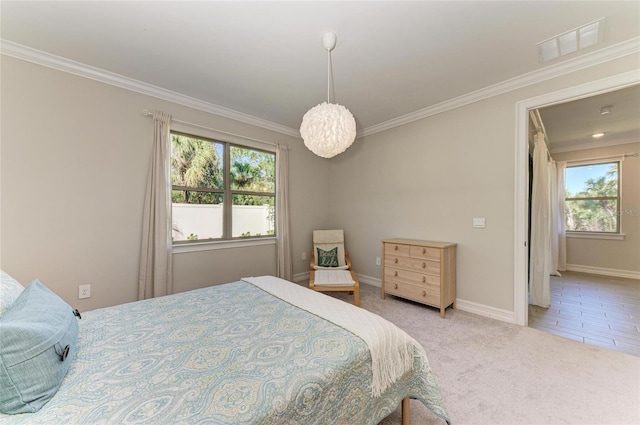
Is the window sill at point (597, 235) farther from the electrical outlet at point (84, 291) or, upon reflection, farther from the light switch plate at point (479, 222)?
the electrical outlet at point (84, 291)

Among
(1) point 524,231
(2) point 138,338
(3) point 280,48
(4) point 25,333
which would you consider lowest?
(2) point 138,338

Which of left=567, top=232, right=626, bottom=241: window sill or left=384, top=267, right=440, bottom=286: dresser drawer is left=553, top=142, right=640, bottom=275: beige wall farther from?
left=384, top=267, right=440, bottom=286: dresser drawer

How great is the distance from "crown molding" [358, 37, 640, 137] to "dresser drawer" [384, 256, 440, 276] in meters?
1.95

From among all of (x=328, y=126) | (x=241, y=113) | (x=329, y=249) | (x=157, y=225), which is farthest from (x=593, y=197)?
(x=157, y=225)

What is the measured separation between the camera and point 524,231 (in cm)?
257

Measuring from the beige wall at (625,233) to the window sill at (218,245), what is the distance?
6050 millimetres

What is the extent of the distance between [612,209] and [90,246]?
26.2ft

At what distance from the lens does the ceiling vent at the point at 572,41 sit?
6.16 feet

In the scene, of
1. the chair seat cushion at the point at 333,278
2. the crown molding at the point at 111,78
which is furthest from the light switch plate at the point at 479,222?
the crown molding at the point at 111,78

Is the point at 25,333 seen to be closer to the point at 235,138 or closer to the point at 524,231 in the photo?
the point at 235,138

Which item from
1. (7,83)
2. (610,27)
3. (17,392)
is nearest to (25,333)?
(17,392)

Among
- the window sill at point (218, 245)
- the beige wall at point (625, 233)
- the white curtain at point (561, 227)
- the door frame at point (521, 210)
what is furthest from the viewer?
the white curtain at point (561, 227)

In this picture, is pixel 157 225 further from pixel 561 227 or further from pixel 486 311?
pixel 561 227

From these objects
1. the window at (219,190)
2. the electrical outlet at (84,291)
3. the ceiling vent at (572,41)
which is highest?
the ceiling vent at (572,41)
